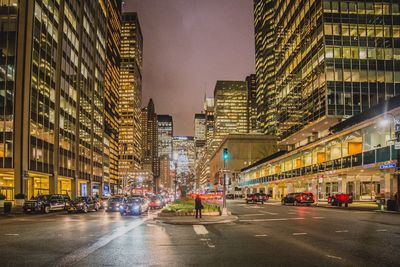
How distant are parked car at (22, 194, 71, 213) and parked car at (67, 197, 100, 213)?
2.12m

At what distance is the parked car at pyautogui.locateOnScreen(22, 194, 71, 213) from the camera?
125 ft

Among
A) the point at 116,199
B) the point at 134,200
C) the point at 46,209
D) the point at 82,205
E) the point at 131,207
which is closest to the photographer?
the point at 131,207

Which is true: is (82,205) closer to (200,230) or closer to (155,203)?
(155,203)

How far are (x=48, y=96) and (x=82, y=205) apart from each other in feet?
92.5

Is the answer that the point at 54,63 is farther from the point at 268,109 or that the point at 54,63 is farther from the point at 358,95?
the point at 268,109

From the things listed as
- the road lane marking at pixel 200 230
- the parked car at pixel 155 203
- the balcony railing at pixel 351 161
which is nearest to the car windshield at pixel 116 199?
the parked car at pixel 155 203

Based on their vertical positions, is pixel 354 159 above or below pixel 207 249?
above

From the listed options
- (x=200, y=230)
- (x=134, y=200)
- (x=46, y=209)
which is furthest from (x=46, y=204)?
(x=200, y=230)

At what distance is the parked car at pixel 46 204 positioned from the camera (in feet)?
125

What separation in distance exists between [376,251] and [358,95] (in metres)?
58.8

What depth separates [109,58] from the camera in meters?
148

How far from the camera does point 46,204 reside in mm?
39219

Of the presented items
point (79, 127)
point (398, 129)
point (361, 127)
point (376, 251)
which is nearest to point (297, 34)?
point (361, 127)

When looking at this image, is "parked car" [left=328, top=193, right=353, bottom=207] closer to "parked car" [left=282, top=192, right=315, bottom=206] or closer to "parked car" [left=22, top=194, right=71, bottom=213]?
"parked car" [left=282, top=192, right=315, bottom=206]
